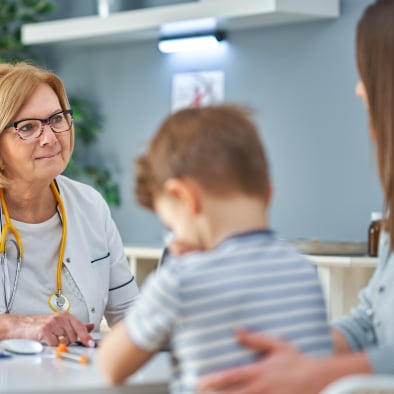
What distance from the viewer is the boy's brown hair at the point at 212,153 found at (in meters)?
1.48

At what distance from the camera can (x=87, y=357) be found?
6.38 ft

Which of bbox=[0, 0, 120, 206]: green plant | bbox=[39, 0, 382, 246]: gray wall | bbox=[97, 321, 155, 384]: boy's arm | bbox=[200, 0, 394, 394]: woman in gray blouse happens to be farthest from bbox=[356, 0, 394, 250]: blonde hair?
bbox=[0, 0, 120, 206]: green plant

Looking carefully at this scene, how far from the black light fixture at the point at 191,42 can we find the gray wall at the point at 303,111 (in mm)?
50

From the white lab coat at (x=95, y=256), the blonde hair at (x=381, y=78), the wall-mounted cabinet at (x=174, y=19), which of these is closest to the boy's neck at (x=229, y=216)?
the blonde hair at (x=381, y=78)

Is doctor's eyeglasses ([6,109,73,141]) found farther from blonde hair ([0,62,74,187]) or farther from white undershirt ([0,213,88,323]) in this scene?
white undershirt ([0,213,88,323])

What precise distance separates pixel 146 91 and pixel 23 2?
0.89 m

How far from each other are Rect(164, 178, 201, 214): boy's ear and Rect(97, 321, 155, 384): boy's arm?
0.21m

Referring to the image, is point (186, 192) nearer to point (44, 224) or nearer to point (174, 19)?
point (44, 224)

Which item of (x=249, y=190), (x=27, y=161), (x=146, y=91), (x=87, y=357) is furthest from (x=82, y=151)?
(x=249, y=190)

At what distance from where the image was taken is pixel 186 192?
1.49 m

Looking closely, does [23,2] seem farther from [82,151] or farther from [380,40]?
[380,40]

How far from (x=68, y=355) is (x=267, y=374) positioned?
2.15ft

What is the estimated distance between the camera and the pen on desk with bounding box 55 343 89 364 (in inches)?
75.4

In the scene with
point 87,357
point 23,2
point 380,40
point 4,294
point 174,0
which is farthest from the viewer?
point 23,2
